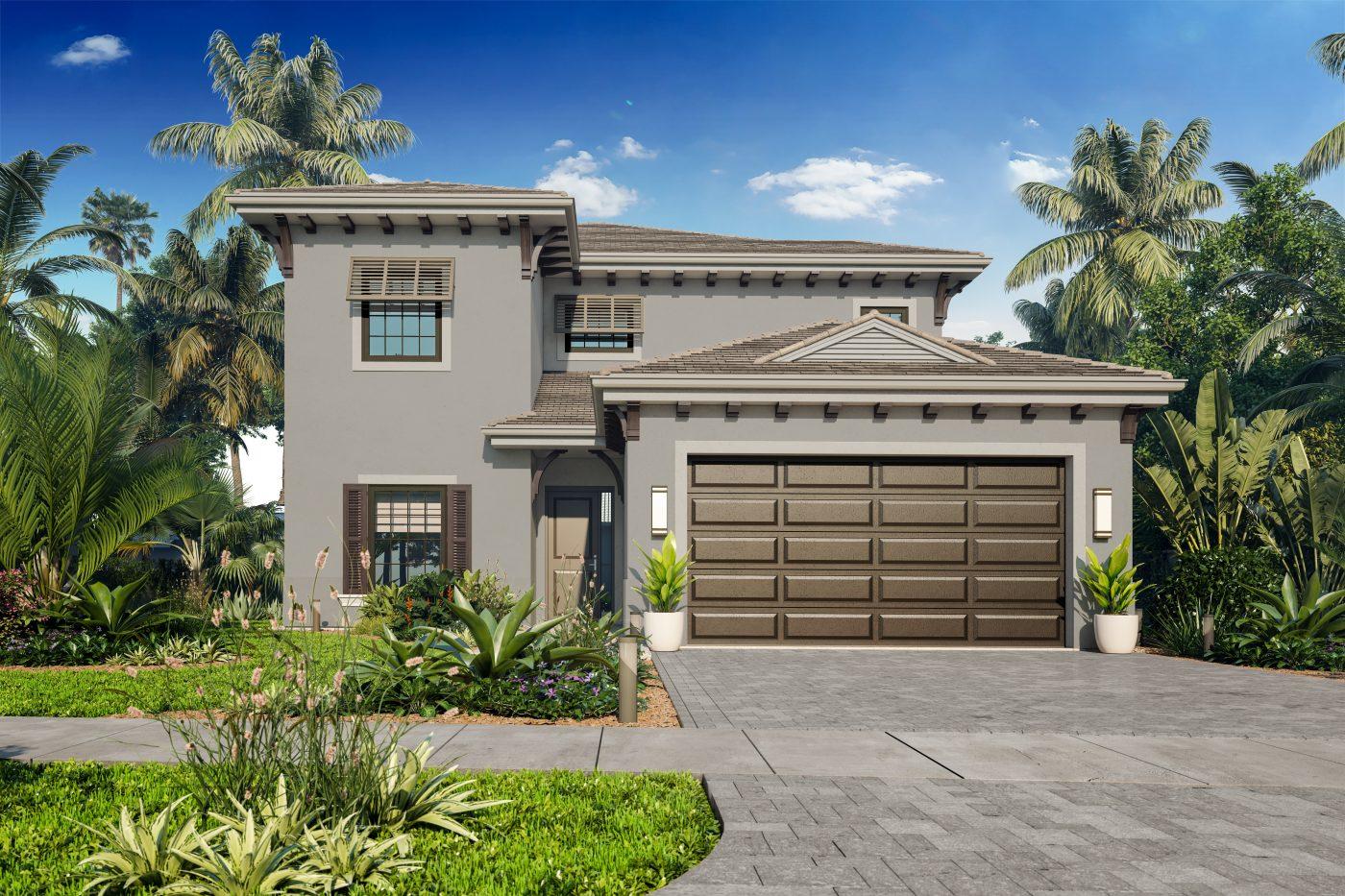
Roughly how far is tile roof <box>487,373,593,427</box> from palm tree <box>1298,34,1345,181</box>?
880 inches

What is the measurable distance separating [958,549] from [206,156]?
29236mm

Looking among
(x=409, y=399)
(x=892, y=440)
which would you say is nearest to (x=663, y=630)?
(x=892, y=440)

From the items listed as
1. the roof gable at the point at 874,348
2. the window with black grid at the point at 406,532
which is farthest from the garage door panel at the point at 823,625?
the window with black grid at the point at 406,532

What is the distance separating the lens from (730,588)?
13.4 metres

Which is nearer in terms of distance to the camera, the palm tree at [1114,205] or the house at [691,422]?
the house at [691,422]

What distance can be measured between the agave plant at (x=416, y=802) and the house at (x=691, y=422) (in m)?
8.20

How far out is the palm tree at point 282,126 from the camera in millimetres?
29672

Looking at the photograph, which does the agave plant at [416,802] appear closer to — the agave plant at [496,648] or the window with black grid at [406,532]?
the agave plant at [496,648]

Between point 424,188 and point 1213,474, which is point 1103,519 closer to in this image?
point 1213,474

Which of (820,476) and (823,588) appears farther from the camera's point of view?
(820,476)

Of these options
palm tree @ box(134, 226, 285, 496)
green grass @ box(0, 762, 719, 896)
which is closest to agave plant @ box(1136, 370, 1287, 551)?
green grass @ box(0, 762, 719, 896)

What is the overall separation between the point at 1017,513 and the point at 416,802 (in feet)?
35.9

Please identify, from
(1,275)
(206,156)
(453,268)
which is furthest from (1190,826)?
(206,156)

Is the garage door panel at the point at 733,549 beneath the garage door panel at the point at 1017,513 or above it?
beneath
